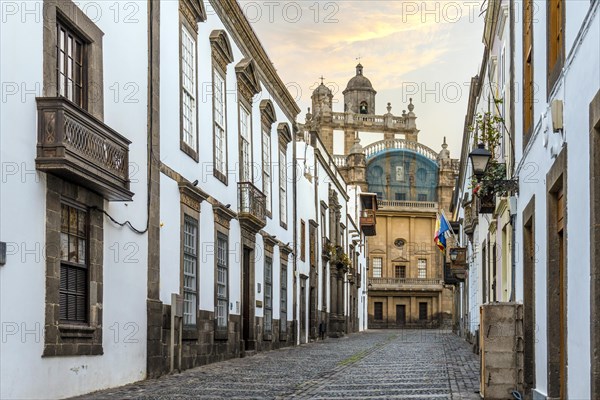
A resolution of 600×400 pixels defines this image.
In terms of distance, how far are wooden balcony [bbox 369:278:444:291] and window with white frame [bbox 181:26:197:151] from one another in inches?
2311

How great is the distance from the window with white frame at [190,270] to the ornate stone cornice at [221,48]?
4.03m

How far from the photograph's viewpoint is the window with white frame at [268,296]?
1061 inches

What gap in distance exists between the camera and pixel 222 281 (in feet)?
70.5

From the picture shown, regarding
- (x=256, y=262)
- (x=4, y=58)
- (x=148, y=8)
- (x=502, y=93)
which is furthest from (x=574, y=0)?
(x=256, y=262)

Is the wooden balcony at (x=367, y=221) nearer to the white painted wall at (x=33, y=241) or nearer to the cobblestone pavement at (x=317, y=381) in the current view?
the cobblestone pavement at (x=317, y=381)

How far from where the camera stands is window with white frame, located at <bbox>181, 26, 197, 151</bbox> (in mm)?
18156

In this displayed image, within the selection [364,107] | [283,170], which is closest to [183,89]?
[283,170]

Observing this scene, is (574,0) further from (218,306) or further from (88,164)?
(218,306)

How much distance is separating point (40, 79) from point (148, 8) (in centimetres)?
478

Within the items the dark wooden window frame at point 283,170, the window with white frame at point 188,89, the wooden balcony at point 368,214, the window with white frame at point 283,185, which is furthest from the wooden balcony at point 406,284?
the window with white frame at point 188,89

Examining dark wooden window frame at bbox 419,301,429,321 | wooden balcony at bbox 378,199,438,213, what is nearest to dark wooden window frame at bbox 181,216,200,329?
dark wooden window frame at bbox 419,301,429,321

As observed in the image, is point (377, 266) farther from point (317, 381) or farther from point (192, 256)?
point (317, 381)

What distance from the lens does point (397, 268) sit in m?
79.8

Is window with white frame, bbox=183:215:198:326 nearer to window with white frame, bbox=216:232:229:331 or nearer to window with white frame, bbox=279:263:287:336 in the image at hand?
window with white frame, bbox=216:232:229:331
